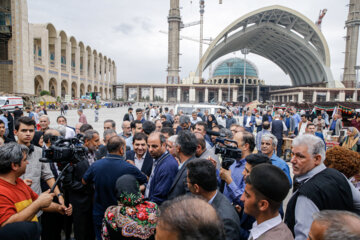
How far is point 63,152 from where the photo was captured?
85.7 inches

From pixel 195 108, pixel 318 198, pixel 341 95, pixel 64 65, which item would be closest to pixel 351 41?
pixel 341 95

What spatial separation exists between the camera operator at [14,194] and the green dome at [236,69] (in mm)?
71352

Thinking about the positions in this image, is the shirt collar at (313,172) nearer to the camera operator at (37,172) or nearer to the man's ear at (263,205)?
the man's ear at (263,205)

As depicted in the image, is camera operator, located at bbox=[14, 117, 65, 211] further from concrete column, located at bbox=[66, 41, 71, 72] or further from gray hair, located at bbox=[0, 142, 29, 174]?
concrete column, located at bbox=[66, 41, 71, 72]

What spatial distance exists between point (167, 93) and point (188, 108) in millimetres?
41305

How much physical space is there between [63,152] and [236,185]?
1.82m

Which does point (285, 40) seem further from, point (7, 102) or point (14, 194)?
point (14, 194)

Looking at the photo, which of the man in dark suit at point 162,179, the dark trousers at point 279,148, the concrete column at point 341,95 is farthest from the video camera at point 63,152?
the concrete column at point 341,95

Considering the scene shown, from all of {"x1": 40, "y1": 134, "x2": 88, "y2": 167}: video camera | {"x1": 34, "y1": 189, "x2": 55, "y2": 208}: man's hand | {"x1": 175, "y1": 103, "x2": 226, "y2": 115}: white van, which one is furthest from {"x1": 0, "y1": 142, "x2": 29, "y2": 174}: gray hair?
{"x1": 175, "y1": 103, "x2": 226, "y2": 115}: white van

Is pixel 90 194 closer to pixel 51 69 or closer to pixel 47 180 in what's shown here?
pixel 47 180

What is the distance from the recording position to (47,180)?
271cm

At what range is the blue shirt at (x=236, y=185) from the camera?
89.4 inches

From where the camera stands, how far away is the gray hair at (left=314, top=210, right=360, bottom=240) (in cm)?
100

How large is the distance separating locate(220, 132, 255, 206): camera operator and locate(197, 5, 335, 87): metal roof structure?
47893 mm
